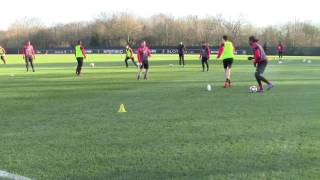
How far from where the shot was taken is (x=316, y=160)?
6668mm

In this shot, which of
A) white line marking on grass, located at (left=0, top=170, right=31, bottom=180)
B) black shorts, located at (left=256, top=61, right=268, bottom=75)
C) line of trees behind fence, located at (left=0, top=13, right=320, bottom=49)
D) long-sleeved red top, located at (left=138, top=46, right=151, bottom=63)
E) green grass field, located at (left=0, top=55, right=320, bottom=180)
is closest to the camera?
white line marking on grass, located at (left=0, top=170, right=31, bottom=180)

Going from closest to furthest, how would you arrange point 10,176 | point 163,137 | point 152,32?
1. point 10,176
2. point 163,137
3. point 152,32

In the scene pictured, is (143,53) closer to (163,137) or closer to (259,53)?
(259,53)

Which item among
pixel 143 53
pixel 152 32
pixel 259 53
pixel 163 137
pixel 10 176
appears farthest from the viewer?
pixel 152 32

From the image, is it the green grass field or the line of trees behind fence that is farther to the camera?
the line of trees behind fence

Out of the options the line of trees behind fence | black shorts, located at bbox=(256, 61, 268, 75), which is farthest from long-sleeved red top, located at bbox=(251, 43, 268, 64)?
the line of trees behind fence

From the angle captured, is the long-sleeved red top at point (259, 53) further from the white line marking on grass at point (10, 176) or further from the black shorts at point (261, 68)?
the white line marking on grass at point (10, 176)

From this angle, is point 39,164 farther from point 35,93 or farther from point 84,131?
point 35,93

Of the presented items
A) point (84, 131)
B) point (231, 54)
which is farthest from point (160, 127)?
point (231, 54)

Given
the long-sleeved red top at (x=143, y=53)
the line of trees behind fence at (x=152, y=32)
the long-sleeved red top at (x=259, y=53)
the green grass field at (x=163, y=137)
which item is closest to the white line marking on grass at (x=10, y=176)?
the green grass field at (x=163, y=137)

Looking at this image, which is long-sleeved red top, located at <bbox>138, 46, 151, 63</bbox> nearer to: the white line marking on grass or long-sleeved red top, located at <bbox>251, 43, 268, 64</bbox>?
long-sleeved red top, located at <bbox>251, 43, 268, 64</bbox>

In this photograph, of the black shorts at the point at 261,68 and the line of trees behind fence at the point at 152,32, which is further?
the line of trees behind fence at the point at 152,32

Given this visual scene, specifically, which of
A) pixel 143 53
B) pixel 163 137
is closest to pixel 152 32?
pixel 143 53

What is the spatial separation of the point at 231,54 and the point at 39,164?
1392 centimetres
